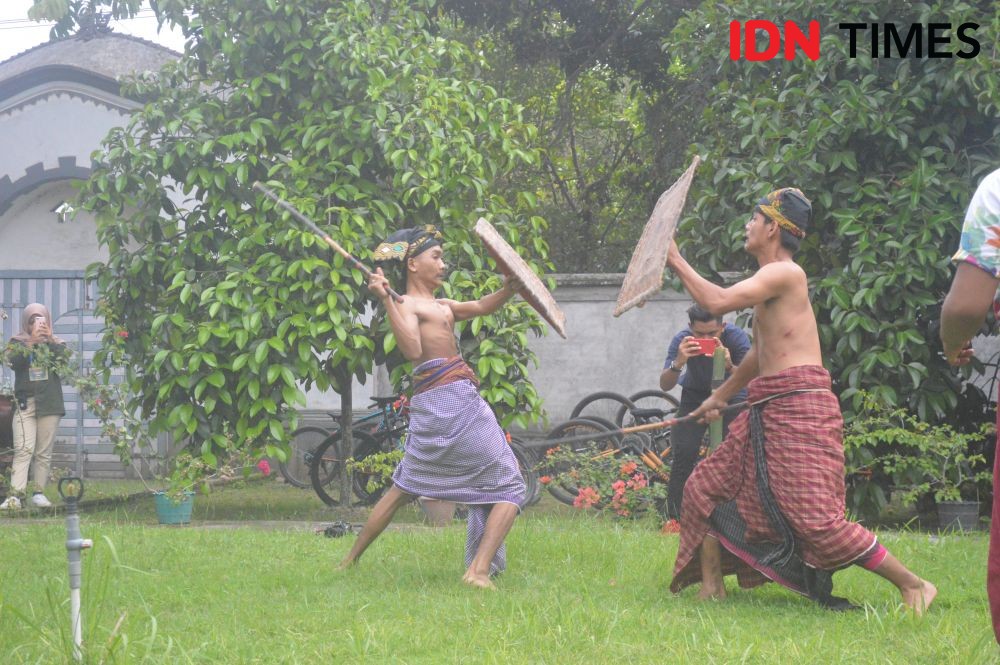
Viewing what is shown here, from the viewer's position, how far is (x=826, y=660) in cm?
455

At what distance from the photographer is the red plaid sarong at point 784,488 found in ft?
18.0

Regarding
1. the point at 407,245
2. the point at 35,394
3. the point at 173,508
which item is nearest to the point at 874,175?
the point at 407,245

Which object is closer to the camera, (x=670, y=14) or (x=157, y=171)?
(x=157, y=171)

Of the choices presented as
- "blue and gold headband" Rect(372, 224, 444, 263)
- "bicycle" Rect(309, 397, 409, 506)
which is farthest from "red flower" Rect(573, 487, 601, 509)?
"blue and gold headband" Rect(372, 224, 444, 263)

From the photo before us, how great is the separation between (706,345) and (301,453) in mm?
7195

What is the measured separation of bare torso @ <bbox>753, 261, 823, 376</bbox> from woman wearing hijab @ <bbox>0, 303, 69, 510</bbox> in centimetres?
709

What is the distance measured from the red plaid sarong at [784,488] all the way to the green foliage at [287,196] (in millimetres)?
4040

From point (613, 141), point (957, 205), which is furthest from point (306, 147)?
point (613, 141)

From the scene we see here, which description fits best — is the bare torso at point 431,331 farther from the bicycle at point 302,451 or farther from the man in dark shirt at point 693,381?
the bicycle at point 302,451

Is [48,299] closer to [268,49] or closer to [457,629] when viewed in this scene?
[268,49]

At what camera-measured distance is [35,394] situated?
11070 mm

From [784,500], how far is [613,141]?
15.7 meters

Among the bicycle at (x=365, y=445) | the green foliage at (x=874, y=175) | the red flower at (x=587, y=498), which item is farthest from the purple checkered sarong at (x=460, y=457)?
the bicycle at (x=365, y=445)

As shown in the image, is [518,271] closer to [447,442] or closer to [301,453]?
[447,442]
